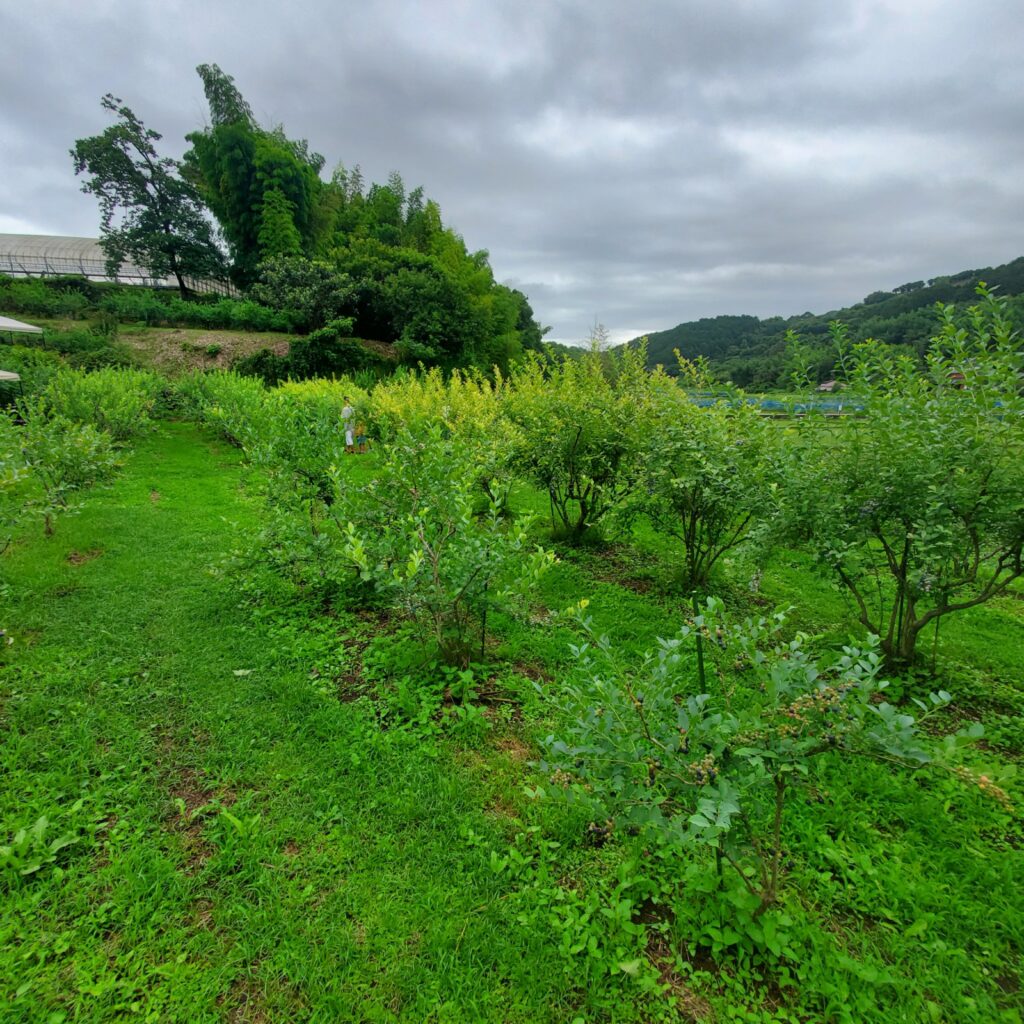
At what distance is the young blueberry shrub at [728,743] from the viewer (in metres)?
1.14

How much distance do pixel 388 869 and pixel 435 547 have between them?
145 centimetres

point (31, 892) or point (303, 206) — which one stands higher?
point (303, 206)

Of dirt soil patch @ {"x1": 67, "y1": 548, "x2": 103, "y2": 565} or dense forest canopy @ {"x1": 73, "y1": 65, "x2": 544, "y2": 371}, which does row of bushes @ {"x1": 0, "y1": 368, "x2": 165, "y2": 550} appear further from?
dense forest canopy @ {"x1": 73, "y1": 65, "x2": 544, "y2": 371}

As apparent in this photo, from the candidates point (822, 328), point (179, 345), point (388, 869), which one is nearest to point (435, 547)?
point (388, 869)

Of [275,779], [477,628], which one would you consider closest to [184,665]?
[275,779]

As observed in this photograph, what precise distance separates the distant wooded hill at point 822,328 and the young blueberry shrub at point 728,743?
2.26 m

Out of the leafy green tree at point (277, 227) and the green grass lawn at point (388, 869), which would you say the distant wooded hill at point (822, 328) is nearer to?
the green grass lawn at point (388, 869)

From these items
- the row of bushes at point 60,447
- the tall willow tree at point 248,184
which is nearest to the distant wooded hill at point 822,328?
the row of bushes at point 60,447

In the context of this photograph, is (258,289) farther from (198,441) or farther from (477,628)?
(477,628)

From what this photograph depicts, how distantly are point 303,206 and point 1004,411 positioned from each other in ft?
94.2

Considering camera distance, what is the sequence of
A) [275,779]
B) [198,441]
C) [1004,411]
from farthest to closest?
[198,441]
[1004,411]
[275,779]

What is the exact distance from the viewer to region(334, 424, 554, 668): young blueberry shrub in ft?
8.26

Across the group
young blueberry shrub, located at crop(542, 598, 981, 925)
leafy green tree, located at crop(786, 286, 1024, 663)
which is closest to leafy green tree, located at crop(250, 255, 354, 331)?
leafy green tree, located at crop(786, 286, 1024, 663)

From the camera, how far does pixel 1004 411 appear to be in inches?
89.7
